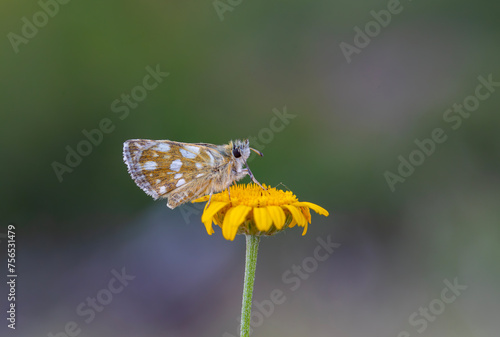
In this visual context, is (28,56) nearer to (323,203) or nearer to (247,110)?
(247,110)

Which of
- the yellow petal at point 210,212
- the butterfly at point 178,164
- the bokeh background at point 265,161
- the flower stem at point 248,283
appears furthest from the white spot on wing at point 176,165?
the bokeh background at point 265,161

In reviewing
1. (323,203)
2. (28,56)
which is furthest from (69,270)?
(323,203)

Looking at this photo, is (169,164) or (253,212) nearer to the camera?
(253,212)

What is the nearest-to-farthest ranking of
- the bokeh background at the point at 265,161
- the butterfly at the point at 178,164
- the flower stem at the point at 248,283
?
the flower stem at the point at 248,283
the butterfly at the point at 178,164
the bokeh background at the point at 265,161

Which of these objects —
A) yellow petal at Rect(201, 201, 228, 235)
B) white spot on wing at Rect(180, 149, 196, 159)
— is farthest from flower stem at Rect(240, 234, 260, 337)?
white spot on wing at Rect(180, 149, 196, 159)

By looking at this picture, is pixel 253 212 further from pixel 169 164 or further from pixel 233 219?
pixel 169 164

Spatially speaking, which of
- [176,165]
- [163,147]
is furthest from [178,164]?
[163,147]

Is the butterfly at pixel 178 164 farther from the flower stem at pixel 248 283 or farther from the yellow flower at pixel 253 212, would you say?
the flower stem at pixel 248 283

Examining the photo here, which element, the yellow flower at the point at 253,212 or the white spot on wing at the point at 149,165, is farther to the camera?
the white spot on wing at the point at 149,165
